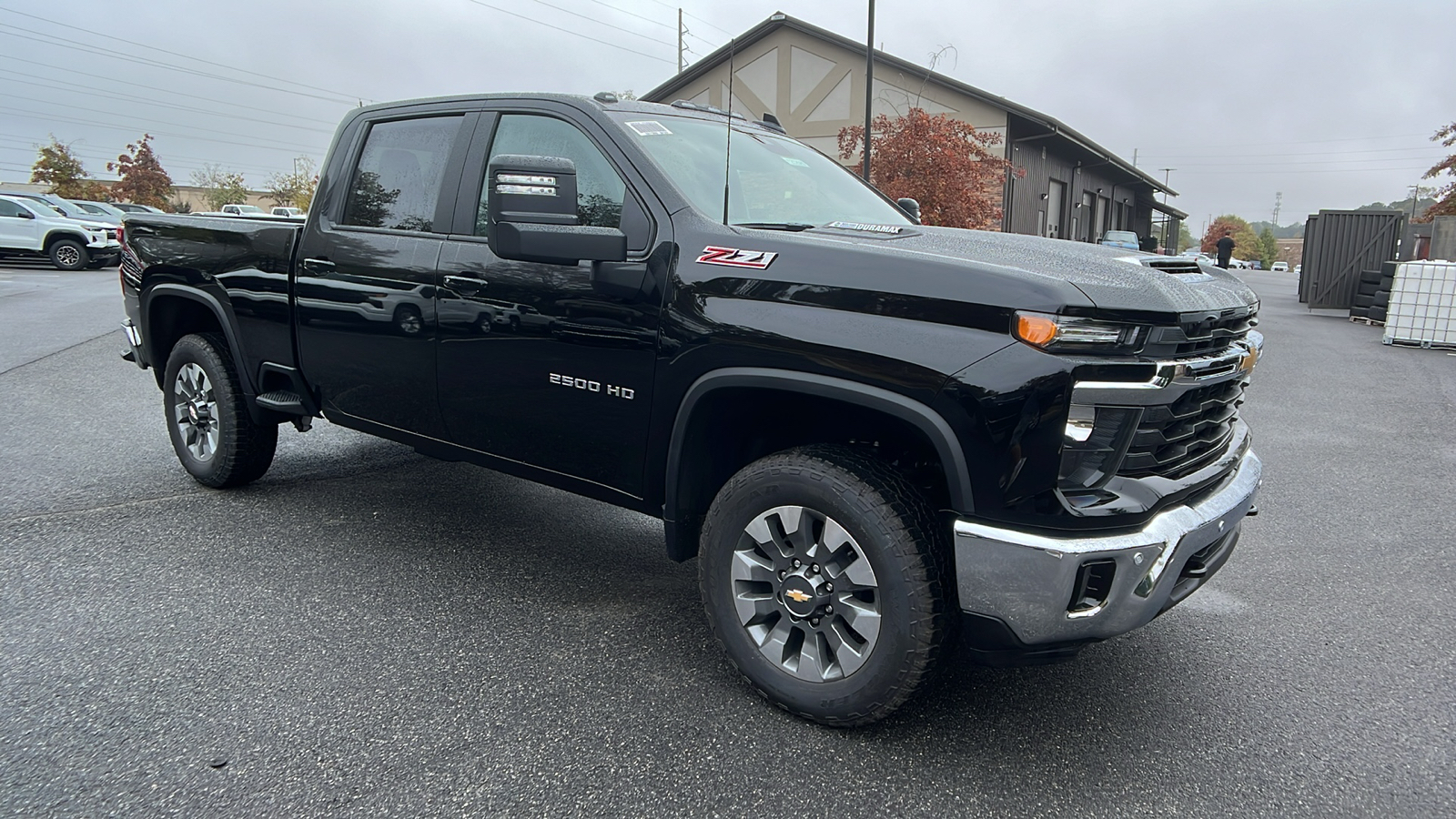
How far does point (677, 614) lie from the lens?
11.9 ft

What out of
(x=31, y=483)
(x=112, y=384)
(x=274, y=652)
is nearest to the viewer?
(x=274, y=652)

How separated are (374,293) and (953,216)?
1525cm

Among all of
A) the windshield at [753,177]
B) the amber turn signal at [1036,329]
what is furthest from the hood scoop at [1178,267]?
the windshield at [753,177]

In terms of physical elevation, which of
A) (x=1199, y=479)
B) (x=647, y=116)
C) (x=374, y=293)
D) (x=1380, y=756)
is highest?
(x=647, y=116)

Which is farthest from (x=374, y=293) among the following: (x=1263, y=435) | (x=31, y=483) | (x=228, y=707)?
(x=1263, y=435)

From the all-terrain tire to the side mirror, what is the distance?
99.8 inches

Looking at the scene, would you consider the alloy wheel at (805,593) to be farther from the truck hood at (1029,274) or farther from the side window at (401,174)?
the side window at (401,174)

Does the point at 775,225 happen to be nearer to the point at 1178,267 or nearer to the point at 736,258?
the point at 736,258

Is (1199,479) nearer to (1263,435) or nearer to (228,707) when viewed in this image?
(228,707)

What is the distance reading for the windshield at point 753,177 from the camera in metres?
3.28

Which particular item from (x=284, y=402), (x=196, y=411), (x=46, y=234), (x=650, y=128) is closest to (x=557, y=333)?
(x=650, y=128)

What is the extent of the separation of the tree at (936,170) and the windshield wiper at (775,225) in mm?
14290

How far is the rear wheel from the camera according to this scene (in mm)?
22234

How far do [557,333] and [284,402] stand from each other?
6.62 ft
